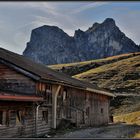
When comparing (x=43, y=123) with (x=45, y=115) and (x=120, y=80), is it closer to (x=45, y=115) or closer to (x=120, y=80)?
(x=45, y=115)

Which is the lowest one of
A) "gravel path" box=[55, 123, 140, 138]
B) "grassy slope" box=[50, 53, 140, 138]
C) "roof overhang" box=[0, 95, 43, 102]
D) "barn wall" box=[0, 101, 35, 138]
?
"gravel path" box=[55, 123, 140, 138]

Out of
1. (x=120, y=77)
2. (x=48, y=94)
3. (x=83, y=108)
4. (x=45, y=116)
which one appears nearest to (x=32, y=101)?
(x=45, y=116)

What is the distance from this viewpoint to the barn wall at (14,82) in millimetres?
24219

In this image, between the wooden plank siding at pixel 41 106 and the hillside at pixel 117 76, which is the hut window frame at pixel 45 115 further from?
the hillside at pixel 117 76

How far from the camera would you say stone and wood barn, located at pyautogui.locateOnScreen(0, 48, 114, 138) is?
68.3 feet

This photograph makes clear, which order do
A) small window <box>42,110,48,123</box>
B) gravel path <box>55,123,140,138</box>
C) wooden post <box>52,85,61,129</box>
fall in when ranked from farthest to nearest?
wooden post <box>52,85,61,129</box>
small window <box>42,110,48,123</box>
gravel path <box>55,123,140,138</box>

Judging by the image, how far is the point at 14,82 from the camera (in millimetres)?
24688

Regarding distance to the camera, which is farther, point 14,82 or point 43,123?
point 43,123

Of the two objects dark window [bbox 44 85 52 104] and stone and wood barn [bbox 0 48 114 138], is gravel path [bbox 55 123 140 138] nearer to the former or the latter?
stone and wood barn [bbox 0 48 114 138]

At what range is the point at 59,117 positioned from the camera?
2808 centimetres

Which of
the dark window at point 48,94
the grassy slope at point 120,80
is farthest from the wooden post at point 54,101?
the grassy slope at point 120,80

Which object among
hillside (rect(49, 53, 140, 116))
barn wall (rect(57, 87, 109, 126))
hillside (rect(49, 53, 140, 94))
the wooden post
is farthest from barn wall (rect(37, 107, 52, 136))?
hillside (rect(49, 53, 140, 94))

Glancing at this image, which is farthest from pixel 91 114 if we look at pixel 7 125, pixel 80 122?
pixel 7 125

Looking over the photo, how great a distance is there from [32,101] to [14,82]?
106 inches
